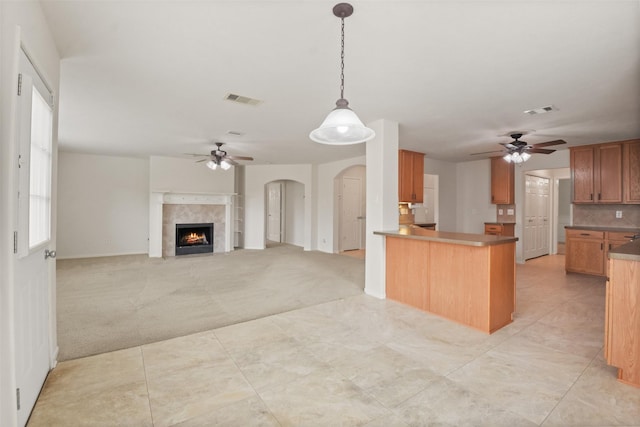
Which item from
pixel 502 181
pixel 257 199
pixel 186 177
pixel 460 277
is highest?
pixel 186 177

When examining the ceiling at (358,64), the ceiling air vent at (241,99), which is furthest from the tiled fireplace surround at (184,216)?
the ceiling air vent at (241,99)

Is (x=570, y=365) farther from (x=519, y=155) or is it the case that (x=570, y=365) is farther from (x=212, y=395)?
(x=519, y=155)

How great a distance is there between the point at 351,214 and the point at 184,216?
4.78m

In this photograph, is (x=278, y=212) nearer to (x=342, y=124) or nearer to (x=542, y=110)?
(x=542, y=110)

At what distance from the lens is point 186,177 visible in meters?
7.98

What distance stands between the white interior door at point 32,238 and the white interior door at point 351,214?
22.7 ft

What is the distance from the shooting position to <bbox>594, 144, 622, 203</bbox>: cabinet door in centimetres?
541

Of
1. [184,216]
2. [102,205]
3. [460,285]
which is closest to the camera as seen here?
[460,285]

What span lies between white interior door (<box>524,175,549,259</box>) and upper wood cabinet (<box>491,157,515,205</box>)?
50 cm

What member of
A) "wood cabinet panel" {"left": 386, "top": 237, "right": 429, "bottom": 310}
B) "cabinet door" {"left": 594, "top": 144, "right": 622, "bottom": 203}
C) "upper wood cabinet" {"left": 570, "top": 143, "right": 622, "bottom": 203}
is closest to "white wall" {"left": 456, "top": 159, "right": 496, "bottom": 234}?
"upper wood cabinet" {"left": 570, "top": 143, "right": 622, "bottom": 203}

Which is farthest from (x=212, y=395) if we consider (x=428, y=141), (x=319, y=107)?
(x=428, y=141)

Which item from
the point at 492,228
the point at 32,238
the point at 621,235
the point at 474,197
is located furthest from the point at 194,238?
the point at 621,235

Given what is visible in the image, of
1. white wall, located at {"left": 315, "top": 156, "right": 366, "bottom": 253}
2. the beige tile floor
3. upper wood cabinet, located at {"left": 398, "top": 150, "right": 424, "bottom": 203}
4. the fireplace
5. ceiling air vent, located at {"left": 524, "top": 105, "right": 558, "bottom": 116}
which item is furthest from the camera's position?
white wall, located at {"left": 315, "top": 156, "right": 366, "bottom": 253}

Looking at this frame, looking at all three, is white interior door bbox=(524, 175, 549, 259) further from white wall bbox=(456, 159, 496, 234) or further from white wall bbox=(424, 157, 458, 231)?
white wall bbox=(424, 157, 458, 231)
